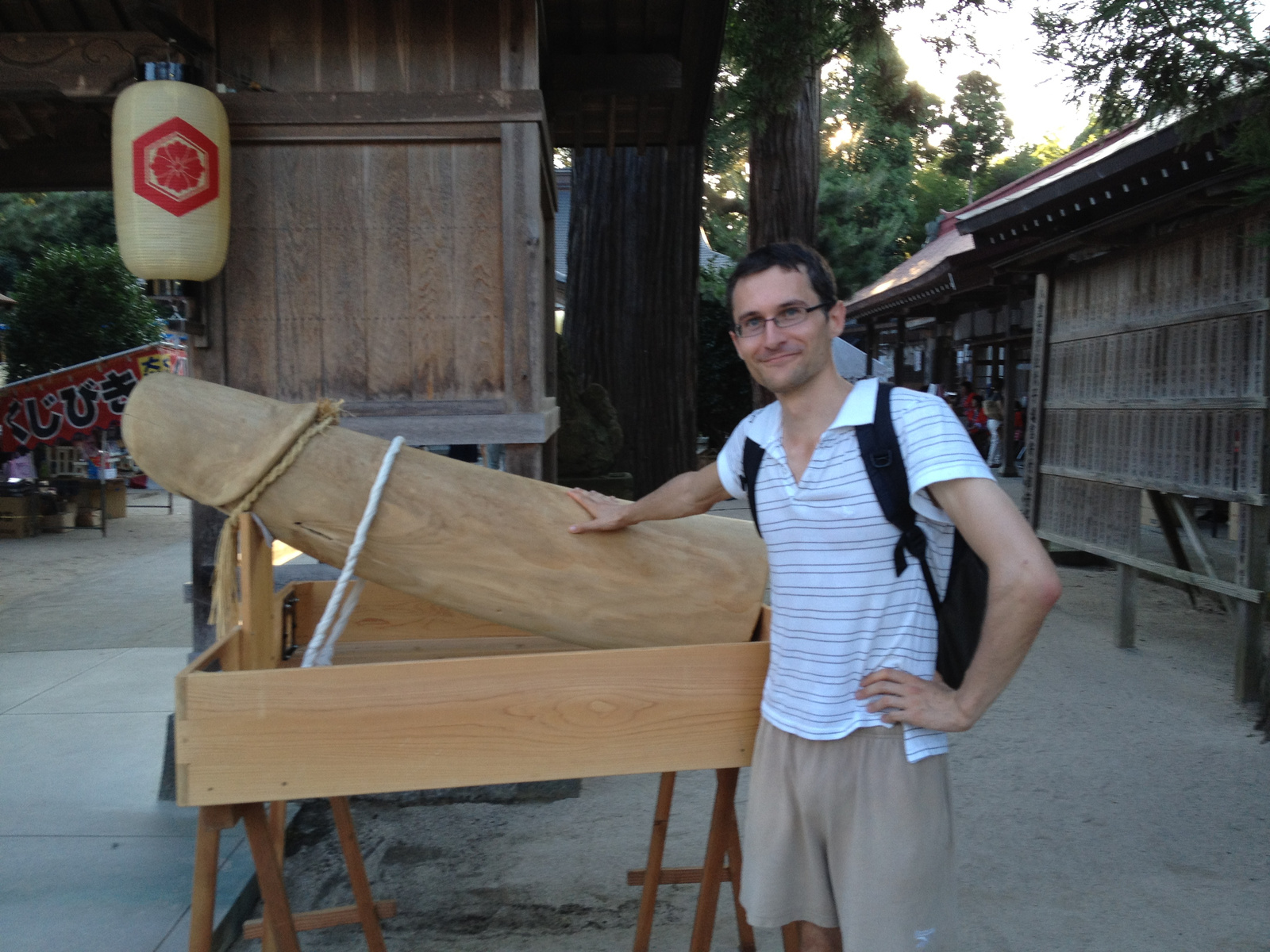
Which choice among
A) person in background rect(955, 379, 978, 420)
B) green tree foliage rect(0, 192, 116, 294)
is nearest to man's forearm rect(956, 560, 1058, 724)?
person in background rect(955, 379, 978, 420)

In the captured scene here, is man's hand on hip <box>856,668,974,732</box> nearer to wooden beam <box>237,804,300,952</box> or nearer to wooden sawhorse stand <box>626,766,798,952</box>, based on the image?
wooden sawhorse stand <box>626,766,798,952</box>

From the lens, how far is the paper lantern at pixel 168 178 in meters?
3.33

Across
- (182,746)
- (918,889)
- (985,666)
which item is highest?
(985,666)

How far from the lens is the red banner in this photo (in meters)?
10.8

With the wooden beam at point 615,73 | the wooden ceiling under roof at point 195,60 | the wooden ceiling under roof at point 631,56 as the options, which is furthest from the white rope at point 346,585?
the wooden beam at point 615,73

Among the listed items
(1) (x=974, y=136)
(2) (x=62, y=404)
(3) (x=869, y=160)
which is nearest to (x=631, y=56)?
(2) (x=62, y=404)

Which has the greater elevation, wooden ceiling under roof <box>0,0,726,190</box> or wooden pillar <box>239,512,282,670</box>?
wooden ceiling under roof <box>0,0,726,190</box>

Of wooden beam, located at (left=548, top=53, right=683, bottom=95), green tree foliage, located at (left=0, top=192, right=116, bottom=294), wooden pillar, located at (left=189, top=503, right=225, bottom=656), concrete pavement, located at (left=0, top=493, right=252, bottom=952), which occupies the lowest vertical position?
concrete pavement, located at (left=0, top=493, right=252, bottom=952)

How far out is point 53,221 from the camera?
877 inches

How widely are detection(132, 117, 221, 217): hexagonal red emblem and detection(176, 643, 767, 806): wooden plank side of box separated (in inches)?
82.8

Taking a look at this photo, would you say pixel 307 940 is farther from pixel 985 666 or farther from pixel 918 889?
pixel 985 666

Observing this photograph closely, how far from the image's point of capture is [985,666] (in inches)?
68.5

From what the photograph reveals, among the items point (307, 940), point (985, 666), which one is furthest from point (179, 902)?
point (985, 666)

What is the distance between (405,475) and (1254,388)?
179 inches
